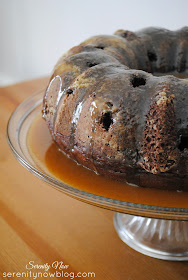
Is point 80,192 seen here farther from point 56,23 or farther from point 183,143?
point 56,23

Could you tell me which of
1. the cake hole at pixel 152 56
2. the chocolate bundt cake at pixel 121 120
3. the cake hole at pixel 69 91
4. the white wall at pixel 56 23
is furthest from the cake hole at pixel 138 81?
the white wall at pixel 56 23

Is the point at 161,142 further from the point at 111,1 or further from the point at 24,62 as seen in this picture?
the point at 24,62

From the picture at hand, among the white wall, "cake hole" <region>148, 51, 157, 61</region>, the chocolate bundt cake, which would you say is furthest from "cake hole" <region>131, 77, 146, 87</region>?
the white wall

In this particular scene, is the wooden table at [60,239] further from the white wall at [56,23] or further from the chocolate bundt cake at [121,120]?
the white wall at [56,23]

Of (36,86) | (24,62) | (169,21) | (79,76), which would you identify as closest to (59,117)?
(79,76)

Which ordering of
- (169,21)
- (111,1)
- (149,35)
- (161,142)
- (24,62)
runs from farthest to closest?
(24,62)
(111,1)
(169,21)
(149,35)
(161,142)

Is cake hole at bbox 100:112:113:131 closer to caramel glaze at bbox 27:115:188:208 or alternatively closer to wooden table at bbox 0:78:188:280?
caramel glaze at bbox 27:115:188:208
